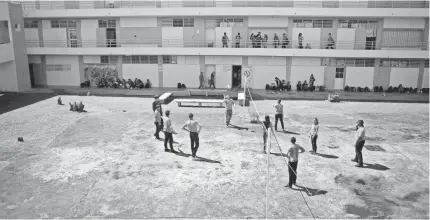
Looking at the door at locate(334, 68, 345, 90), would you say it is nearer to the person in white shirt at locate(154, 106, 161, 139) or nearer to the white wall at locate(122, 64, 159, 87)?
the white wall at locate(122, 64, 159, 87)

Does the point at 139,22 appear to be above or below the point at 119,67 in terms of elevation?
above

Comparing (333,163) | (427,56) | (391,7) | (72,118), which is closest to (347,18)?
(391,7)

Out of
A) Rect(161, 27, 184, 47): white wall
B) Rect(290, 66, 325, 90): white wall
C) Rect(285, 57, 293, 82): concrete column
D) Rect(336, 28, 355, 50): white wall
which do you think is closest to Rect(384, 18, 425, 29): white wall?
Rect(336, 28, 355, 50): white wall

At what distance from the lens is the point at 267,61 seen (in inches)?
1136

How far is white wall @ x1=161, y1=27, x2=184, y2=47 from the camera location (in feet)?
95.9

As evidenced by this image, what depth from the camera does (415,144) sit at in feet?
49.6

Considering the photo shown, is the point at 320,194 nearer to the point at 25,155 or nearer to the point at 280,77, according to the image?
the point at 25,155

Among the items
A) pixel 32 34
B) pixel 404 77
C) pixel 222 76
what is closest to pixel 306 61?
pixel 222 76

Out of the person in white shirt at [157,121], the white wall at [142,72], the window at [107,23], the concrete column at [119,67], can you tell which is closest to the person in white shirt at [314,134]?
the person in white shirt at [157,121]

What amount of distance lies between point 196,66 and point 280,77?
670cm

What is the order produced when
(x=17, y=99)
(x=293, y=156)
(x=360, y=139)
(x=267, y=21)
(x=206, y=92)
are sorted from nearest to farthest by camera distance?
(x=293, y=156), (x=360, y=139), (x=17, y=99), (x=206, y=92), (x=267, y=21)

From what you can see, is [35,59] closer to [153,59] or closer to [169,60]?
[153,59]

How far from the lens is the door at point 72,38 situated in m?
30.3

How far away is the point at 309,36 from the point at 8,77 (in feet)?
74.4
